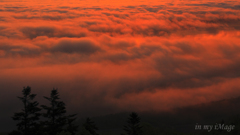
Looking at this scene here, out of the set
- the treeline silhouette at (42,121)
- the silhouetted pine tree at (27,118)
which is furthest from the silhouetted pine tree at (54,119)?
the silhouetted pine tree at (27,118)

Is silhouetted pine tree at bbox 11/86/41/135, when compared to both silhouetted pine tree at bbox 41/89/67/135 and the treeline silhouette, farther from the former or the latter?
silhouetted pine tree at bbox 41/89/67/135

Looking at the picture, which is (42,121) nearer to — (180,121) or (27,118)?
(27,118)

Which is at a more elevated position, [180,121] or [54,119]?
[180,121]

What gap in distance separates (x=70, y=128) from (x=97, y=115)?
68.6 m

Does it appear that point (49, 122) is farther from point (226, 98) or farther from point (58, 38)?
point (58, 38)

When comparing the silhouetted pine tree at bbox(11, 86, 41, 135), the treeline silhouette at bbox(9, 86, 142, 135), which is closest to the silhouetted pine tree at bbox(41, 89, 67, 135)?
the treeline silhouette at bbox(9, 86, 142, 135)

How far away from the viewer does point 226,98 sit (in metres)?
102

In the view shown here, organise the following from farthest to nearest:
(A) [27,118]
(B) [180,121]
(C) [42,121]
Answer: (B) [180,121]
(C) [42,121]
(A) [27,118]

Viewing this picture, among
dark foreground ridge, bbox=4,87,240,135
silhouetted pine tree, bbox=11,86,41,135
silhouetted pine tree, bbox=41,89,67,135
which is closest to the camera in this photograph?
silhouetted pine tree, bbox=11,86,41,135

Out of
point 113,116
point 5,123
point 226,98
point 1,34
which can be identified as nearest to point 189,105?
point 226,98

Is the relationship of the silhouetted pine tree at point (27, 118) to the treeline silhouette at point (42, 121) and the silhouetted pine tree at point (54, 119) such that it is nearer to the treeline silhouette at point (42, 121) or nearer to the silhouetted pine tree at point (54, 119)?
the treeline silhouette at point (42, 121)

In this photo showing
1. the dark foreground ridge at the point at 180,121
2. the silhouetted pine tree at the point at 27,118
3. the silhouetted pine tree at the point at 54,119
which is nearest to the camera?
the silhouetted pine tree at the point at 27,118

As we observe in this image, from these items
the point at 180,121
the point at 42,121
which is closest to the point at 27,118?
the point at 42,121

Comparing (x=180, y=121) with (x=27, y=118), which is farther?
(x=180, y=121)
